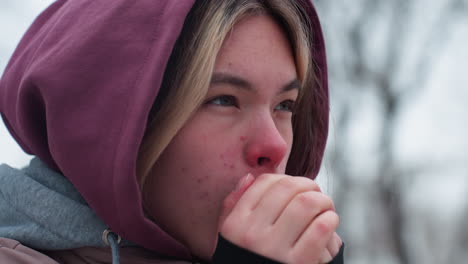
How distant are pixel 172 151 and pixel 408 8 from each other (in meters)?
6.70

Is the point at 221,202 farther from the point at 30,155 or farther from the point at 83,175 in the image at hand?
the point at 30,155

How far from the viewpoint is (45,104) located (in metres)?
1.55

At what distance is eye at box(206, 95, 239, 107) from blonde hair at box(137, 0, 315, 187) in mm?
62

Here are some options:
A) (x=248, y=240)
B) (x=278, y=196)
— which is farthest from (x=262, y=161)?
(x=248, y=240)

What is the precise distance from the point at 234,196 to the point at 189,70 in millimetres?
410

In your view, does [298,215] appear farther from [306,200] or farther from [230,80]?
[230,80]

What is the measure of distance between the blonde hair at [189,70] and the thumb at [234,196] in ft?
0.80

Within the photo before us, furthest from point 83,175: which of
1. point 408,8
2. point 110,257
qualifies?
point 408,8

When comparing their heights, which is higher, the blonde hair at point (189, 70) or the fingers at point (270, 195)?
the blonde hair at point (189, 70)

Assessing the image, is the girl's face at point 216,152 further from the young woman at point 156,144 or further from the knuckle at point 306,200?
the knuckle at point 306,200

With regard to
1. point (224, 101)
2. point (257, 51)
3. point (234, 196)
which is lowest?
point (234, 196)

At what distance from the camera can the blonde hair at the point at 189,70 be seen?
160cm

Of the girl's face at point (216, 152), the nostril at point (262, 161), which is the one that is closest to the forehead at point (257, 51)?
the girl's face at point (216, 152)

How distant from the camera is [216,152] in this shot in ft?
5.28
